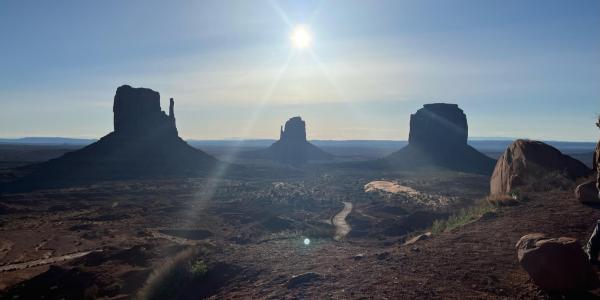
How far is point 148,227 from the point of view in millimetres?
37094

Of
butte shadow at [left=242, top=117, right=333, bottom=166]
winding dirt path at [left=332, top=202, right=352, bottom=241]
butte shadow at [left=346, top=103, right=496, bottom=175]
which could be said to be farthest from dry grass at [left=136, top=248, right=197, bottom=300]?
butte shadow at [left=242, top=117, right=333, bottom=166]

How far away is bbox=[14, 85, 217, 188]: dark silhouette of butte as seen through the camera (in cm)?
8306

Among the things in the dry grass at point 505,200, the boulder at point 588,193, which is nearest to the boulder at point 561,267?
the boulder at point 588,193

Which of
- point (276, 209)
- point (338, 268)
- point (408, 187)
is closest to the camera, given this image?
point (338, 268)

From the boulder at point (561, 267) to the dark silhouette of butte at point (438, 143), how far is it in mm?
95854

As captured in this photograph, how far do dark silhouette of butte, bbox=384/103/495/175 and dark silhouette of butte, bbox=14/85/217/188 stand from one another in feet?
168

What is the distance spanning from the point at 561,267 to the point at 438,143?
353 ft

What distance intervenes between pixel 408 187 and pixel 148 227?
136 ft

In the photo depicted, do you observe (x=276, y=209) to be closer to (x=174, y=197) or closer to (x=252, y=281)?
(x=174, y=197)

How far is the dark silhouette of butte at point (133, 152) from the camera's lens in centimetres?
8306

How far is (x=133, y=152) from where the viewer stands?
305 ft

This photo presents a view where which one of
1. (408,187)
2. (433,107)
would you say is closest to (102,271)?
(408,187)

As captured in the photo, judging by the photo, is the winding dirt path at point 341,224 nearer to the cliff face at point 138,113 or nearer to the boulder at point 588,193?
the boulder at point 588,193

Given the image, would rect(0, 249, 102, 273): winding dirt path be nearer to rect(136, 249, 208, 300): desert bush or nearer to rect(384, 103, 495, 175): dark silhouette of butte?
rect(136, 249, 208, 300): desert bush
